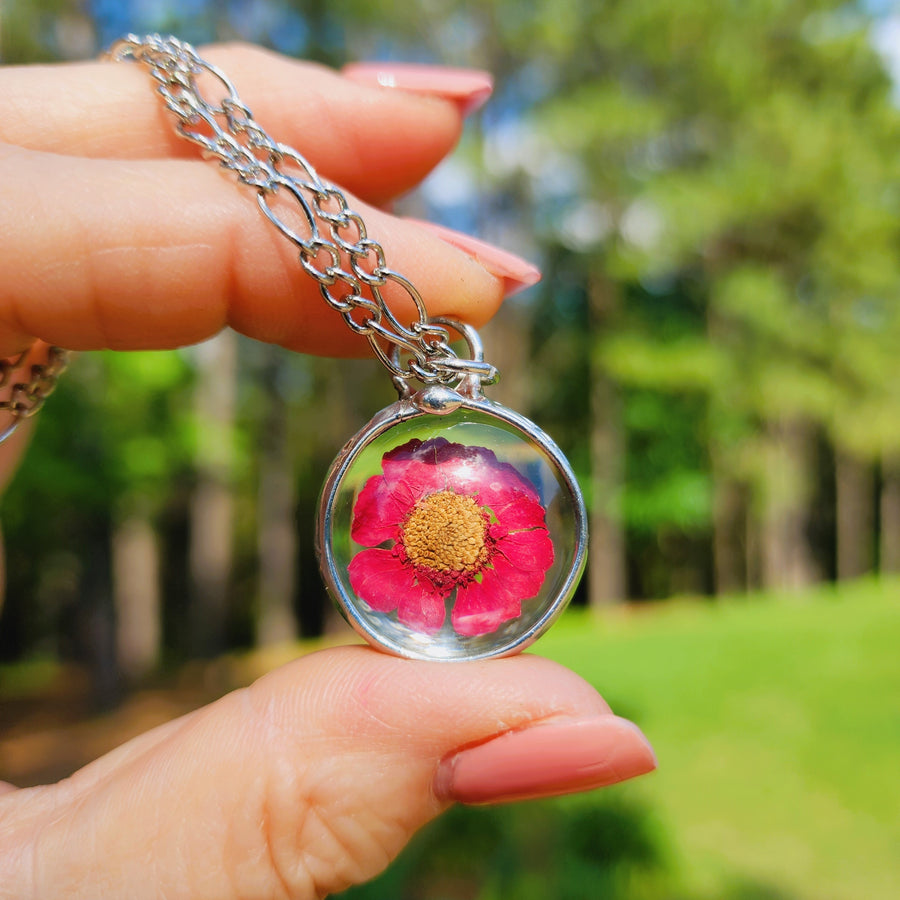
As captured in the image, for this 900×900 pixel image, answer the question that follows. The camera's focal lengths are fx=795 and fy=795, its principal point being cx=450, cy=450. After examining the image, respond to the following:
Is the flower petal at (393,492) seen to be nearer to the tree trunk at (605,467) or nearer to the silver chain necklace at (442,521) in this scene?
the silver chain necklace at (442,521)

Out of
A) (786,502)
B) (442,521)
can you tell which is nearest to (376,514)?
(442,521)

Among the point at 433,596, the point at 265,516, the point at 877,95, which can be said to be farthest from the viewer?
the point at 877,95

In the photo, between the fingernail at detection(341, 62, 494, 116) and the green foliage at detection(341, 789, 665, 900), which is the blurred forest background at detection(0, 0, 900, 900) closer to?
the green foliage at detection(341, 789, 665, 900)

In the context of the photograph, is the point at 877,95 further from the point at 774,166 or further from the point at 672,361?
the point at 672,361

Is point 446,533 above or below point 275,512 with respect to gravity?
above

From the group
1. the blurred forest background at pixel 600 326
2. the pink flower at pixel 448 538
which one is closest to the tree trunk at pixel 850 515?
the blurred forest background at pixel 600 326

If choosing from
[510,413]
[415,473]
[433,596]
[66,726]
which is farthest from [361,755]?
[66,726]

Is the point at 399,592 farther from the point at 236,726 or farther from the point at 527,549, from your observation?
the point at 236,726
